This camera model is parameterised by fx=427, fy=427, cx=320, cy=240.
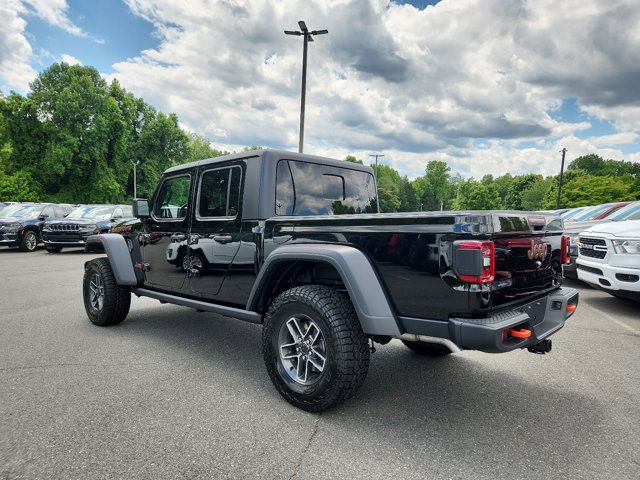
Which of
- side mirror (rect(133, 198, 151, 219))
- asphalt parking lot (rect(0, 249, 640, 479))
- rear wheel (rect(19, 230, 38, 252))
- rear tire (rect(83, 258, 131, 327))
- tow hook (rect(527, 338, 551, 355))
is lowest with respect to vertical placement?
rear wheel (rect(19, 230, 38, 252))

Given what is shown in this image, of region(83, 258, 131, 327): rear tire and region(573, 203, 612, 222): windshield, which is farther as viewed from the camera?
region(573, 203, 612, 222): windshield

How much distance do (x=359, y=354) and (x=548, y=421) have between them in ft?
4.54

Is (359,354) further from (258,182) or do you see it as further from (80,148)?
(80,148)

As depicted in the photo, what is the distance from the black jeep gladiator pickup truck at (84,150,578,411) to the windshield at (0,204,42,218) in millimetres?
13910

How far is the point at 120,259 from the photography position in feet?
15.9

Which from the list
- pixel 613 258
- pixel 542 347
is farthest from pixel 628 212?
pixel 542 347

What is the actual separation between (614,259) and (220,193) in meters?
5.32

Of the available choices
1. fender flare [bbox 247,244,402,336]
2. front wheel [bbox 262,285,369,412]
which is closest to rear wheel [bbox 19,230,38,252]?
front wheel [bbox 262,285,369,412]

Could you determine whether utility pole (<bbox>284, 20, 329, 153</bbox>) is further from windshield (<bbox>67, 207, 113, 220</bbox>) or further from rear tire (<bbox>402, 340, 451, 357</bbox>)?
rear tire (<bbox>402, 340, 451, 357</bbox>)

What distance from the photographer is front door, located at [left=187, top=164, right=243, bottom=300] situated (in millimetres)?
3771

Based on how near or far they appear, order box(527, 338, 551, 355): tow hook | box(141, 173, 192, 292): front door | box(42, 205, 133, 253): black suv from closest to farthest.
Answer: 1. box(527, 338, 551, 355): tow hook
2. box(141, 173, 192, 292): front door
3. box(42, 205, 133, 253): black suv

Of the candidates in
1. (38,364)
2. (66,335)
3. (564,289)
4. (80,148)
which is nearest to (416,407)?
(564,289)

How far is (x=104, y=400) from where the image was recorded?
3.12 m

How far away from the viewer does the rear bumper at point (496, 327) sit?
93.6 inches
